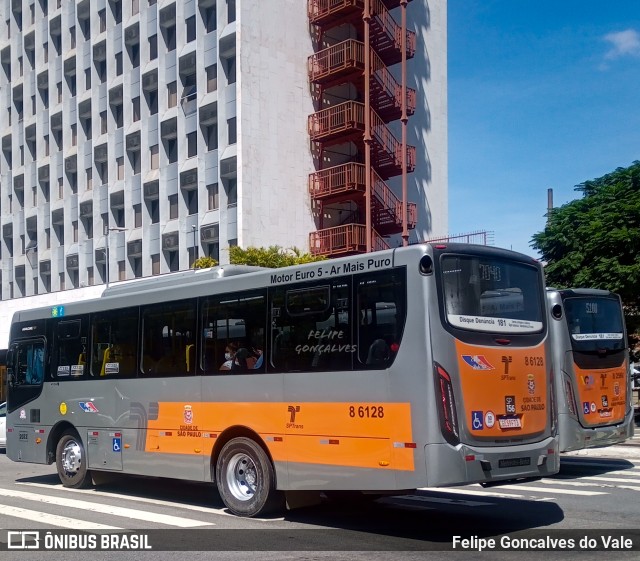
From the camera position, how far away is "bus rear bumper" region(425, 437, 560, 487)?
32.6ft

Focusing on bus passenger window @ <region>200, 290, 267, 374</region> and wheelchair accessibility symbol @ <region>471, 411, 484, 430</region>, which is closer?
wheelchair accessibility symbol @ <region>471, 411, 484, 430</region>

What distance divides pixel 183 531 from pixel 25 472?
31.8 ft

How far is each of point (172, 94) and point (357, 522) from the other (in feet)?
130

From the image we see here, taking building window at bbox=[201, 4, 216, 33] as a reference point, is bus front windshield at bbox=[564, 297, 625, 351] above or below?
below

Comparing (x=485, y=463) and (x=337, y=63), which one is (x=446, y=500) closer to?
(x=485, y=463)

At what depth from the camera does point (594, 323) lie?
1764cm

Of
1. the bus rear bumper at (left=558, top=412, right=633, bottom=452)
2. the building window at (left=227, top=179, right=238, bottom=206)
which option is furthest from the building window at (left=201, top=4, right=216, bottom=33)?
the bus rear bumper at (left=558, top=412, right=633, bottom=452)

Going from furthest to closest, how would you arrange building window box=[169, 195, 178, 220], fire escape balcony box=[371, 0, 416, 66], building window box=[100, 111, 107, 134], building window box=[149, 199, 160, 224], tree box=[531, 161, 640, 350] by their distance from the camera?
building window box=[100, 111, 107, 134]
building window box=[149, 199, 160, 224]
building window box=[169, 195, 178, 220]
fire escape balcony box=[371, 0, 416, 66]
tree box=[531, 161, 640, 350]

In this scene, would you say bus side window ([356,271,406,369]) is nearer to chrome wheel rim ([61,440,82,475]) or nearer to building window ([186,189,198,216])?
chrome wheel rim ([61,440,82,475])

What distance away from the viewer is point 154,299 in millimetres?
14242

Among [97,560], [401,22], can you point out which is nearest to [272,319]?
[97,560]

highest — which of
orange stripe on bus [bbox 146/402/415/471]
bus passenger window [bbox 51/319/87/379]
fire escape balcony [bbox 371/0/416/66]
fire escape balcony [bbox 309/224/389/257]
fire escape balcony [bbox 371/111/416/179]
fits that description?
fire escape balcony [bbox 371/0/416/66]

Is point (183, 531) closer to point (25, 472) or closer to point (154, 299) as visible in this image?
point (154, 299)

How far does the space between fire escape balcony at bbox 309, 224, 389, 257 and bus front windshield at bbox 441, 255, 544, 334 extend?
107ft
